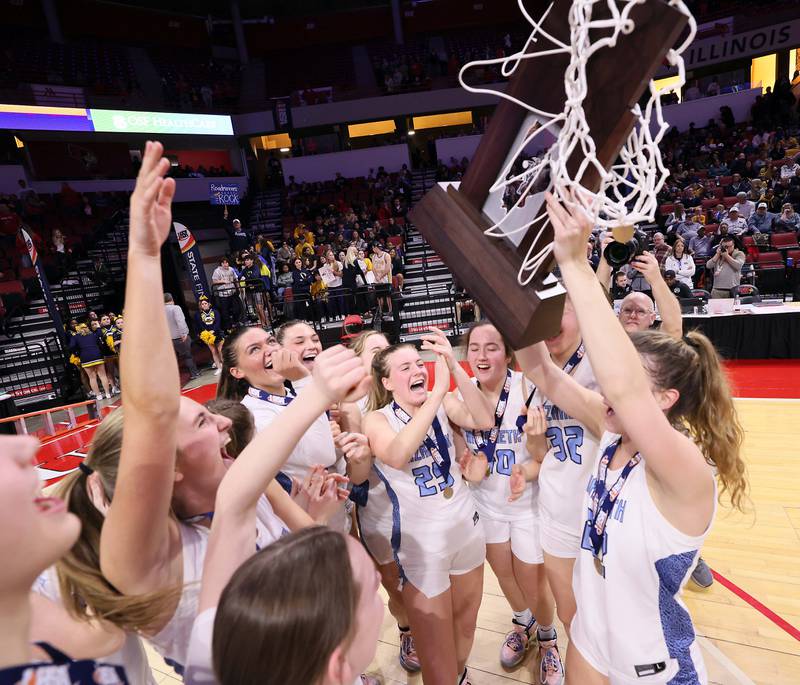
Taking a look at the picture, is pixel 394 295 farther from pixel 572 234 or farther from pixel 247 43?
pixel 247 43

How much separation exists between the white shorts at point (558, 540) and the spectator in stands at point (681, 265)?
7.09 m

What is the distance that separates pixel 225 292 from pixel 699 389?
1063cm

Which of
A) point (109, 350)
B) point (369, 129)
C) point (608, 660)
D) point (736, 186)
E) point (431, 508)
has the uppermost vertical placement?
point (369, 129)

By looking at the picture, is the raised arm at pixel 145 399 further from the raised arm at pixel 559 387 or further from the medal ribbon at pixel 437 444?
the medal ribbon at pixel 437 444

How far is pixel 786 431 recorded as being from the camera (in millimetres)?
4621

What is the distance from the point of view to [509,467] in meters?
2.42

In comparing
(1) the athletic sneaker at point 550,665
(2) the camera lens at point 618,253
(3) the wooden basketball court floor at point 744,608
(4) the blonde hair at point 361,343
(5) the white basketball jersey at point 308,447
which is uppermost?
(2) the camera lens at point 618,253

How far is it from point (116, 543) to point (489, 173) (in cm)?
119

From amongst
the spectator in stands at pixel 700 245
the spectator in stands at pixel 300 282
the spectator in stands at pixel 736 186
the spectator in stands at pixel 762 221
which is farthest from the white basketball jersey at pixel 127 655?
the spectator in stands at pixel 736 186

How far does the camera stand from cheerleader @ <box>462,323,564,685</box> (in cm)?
237

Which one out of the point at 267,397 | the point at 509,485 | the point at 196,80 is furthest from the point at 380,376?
the point at 196,80

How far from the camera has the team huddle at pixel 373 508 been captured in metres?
0.87

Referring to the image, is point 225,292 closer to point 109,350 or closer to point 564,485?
point 109,350

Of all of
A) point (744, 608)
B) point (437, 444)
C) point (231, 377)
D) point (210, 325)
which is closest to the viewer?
point (437, 444)
